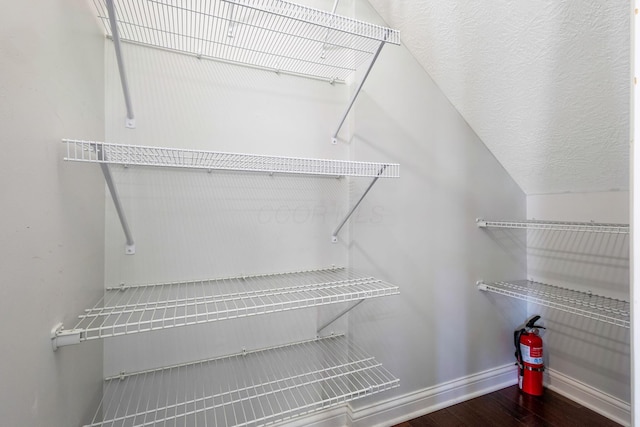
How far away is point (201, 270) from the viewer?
1.13 m

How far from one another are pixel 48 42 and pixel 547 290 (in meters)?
2.43

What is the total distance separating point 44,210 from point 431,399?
6.14 ft

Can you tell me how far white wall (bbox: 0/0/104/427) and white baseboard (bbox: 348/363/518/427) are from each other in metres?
1.17

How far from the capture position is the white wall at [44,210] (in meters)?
0.51

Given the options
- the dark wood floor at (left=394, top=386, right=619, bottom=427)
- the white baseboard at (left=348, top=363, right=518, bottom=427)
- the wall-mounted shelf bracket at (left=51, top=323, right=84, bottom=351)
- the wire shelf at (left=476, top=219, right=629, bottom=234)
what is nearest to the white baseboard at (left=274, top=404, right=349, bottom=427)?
the white baseboard at (left=348, top=363, right=518, bottom=427)

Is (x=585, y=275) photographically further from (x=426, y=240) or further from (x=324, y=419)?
(x=324, y=419)

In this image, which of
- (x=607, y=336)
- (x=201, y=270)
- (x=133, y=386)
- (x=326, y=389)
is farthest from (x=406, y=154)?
(x=133, y=386)

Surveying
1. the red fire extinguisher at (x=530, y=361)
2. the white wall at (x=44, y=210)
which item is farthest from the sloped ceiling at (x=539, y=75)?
the white wall at (x=44, y=210)

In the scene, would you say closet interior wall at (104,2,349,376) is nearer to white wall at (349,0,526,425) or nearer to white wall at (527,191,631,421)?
white wall at (349,0,526,425)

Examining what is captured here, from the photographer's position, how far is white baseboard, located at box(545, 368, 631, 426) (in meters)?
1.37

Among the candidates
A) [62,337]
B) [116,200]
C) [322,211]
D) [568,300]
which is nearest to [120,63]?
[116,200]

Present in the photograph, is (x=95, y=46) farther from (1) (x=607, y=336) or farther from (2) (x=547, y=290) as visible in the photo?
(1) (x=607, y=336)

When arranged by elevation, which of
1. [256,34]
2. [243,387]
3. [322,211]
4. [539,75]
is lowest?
[243,387]

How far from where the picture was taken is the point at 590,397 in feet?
4.88
